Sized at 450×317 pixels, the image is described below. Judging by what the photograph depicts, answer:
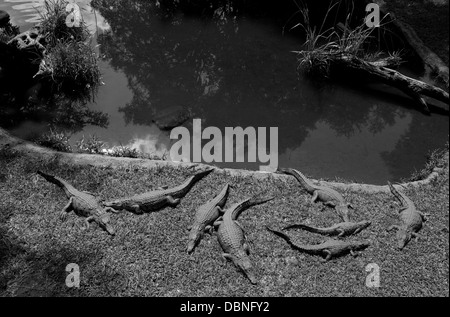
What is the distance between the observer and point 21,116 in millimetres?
7871

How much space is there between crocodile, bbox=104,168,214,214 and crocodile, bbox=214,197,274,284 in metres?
0.73

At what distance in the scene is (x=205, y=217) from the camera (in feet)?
18.8

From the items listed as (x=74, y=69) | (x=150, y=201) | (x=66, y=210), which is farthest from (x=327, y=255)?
(x=74, y=69)

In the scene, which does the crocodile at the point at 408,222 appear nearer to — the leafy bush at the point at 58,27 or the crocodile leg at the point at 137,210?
the crocodile leg at the point at 137,210

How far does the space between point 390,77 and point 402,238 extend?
390 cm

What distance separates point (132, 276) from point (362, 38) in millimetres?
6529

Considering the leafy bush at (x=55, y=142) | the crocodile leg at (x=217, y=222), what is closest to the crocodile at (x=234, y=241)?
the crocodile leg at (x=217, y=222)

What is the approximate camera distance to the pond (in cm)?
755

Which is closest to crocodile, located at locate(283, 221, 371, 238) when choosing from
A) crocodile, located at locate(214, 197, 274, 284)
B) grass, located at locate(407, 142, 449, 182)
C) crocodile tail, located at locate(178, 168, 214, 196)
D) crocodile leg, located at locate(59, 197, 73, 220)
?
crocodile, located at locate(214, 197, 274, 284)

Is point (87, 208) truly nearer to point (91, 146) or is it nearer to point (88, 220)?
point (88, 220)

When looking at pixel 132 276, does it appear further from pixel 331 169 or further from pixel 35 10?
pixel 35 10

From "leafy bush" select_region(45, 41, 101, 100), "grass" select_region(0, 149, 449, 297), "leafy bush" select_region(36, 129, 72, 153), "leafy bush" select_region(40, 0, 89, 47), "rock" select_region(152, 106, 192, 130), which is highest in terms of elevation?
"leafy bush" select_region(40, 0, 89, 47)

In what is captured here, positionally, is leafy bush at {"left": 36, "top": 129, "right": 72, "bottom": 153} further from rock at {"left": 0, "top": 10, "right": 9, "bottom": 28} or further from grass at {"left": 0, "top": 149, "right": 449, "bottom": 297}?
rock at {"left": 0, "top": 10, "right": 9, "bottom": 28}
